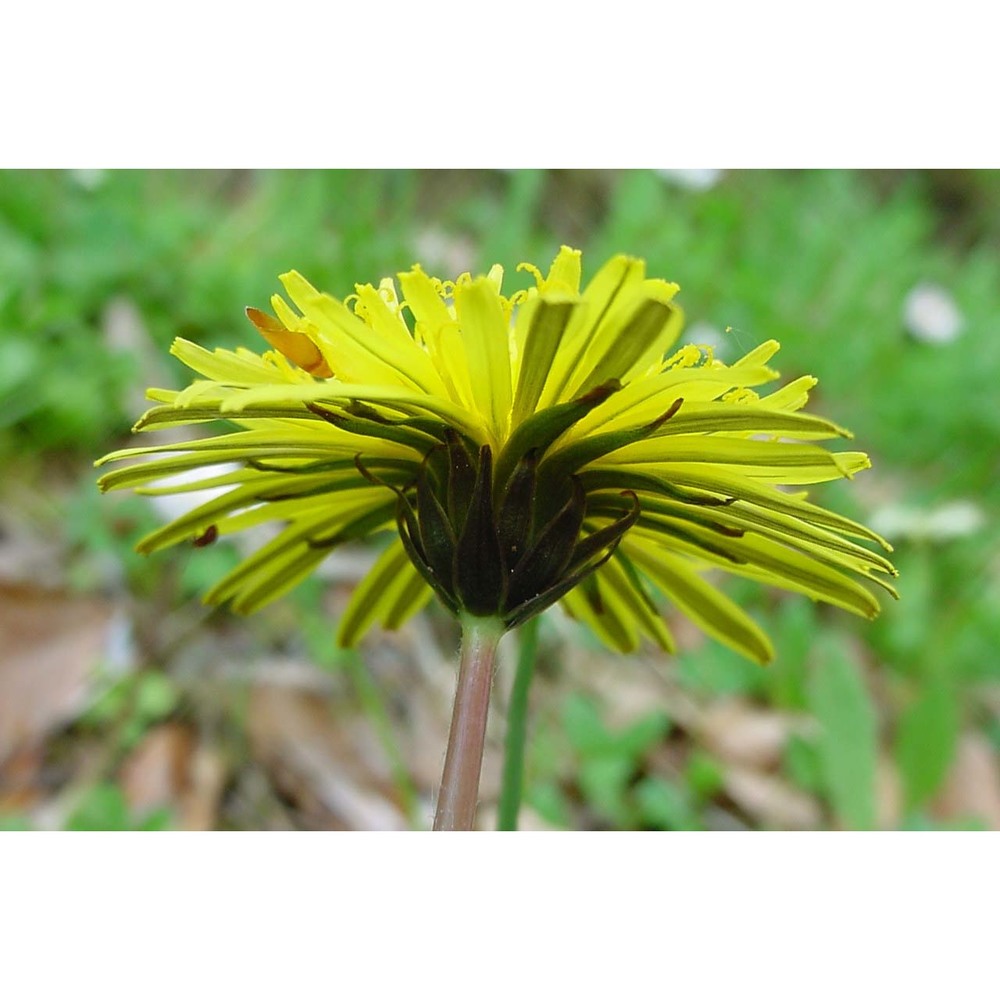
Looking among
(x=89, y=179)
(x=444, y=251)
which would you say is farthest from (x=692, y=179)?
(x=89, y=179)

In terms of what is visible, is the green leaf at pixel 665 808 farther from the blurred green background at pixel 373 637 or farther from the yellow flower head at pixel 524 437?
the yellow flower head at pixel 524 437

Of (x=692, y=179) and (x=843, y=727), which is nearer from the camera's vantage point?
(x=843, y=727)

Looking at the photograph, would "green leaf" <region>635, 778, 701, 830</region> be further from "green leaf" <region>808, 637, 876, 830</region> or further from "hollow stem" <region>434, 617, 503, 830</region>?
"hollow stem" <region>434, 617, 503, 830</region>

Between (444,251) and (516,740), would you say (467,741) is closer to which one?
(516,740)

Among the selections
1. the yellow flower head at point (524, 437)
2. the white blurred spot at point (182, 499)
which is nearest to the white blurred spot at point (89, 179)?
the white blurred spot at point (182, 499)

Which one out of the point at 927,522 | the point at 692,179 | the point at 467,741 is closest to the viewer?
the point at 467,741

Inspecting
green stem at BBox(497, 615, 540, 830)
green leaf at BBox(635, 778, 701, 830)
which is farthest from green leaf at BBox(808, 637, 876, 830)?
green stem at BBox(497, 615, 540, 830)

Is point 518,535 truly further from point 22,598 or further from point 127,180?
point 127,180
